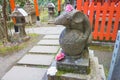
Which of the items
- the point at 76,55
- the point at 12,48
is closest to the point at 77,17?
the point at 76,55

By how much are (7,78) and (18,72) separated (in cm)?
25

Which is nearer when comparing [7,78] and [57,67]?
[57,67]

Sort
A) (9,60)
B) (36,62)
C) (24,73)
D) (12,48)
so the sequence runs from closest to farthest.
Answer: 1. (24,73)
2. (36,62)
3. (9,60)
4. (12,48)

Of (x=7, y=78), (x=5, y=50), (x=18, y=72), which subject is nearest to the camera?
(x=7, y=78)

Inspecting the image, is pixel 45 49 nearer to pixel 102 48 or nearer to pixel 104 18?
pixel 102 48

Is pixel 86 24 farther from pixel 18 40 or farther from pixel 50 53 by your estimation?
pixel 18 40

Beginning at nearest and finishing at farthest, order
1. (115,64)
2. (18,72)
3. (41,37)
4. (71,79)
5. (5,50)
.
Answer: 1. (115,64)
2. (71,79)
3. (18,72)
4. (5,50)
5. (41,37)

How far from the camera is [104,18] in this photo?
4.17 m

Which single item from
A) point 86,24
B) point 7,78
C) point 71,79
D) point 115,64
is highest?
point 86,24

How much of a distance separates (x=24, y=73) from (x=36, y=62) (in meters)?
0.45

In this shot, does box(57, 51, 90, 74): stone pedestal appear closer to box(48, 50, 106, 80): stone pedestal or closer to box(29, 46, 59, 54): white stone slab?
box(48, 50, 106, 80): stone pedestal

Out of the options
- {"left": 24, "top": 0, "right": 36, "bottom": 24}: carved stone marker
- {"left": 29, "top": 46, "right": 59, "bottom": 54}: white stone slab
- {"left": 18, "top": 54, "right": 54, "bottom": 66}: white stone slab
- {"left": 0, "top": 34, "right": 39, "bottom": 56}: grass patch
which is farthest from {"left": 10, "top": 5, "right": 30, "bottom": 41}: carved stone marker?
{"left": 24, "top": 0, "right": 36, "bottom": 24}: carved stone marker

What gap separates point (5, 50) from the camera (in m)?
4.07

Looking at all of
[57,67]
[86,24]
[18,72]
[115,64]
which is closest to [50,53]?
[18,72]
